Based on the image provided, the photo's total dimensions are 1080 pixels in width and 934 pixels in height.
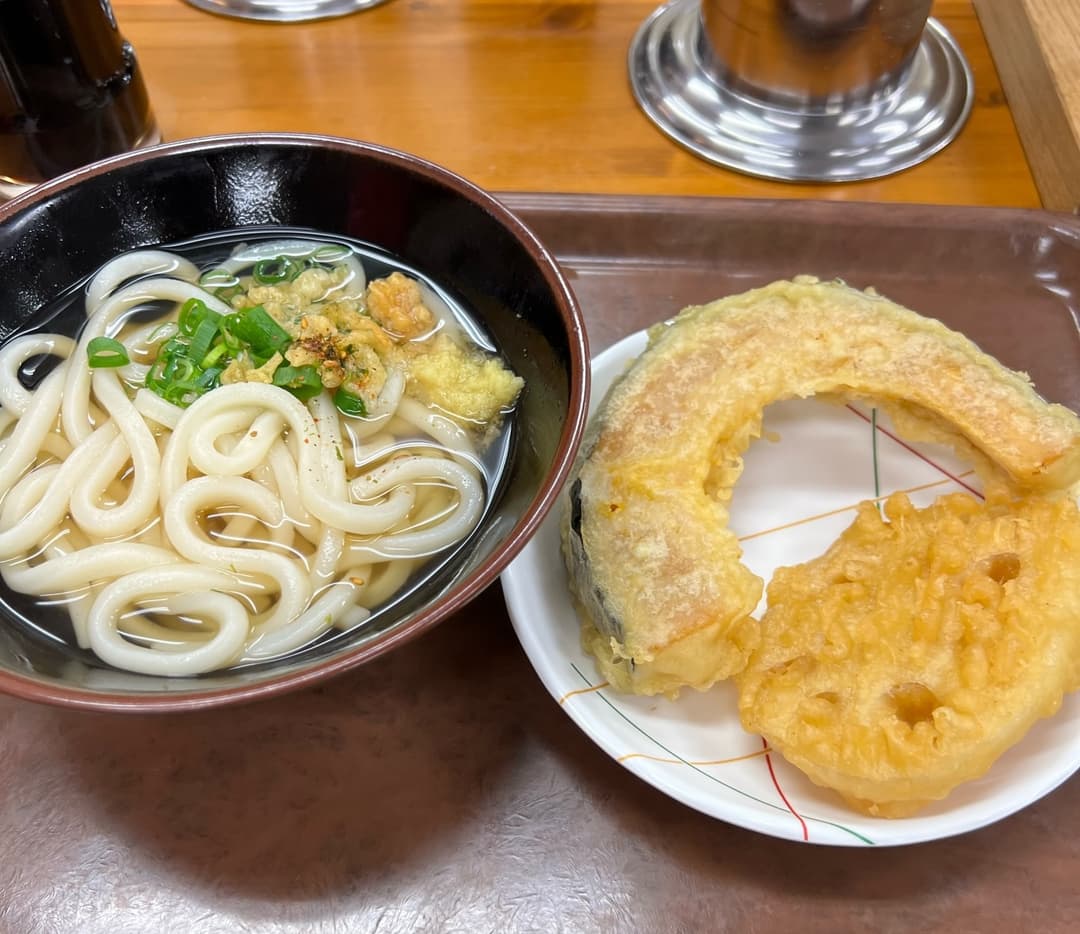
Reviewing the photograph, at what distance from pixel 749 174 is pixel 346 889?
1691mm

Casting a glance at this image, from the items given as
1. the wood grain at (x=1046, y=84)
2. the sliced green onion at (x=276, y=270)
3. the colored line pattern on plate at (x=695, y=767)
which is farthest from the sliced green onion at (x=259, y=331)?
the wood grain at (x=1046, y=84)

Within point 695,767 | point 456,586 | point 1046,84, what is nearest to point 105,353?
point 456,586

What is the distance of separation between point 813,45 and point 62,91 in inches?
62.0

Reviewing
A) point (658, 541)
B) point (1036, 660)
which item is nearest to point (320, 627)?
point (658, 541)

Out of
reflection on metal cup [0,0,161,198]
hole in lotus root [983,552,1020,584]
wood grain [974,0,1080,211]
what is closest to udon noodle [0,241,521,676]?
reflection on metal cup [0,0,161,198]

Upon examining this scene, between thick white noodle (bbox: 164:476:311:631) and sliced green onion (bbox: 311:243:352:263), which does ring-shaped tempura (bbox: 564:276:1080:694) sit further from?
sliced green onion (bbox: 311:243:352:263)

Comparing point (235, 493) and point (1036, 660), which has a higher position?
point (235, 493)

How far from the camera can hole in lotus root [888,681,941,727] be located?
121 centimetres

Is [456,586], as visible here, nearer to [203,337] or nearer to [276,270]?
[203,337]

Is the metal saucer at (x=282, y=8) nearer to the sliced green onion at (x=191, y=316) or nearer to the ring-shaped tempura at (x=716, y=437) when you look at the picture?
the sliced green onion at (x=191, y=316)

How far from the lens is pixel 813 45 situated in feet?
6.59

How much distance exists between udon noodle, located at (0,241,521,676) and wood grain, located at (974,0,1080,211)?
1359 millimetres

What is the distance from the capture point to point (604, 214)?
187cm

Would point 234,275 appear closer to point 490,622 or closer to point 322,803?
point 490,622
